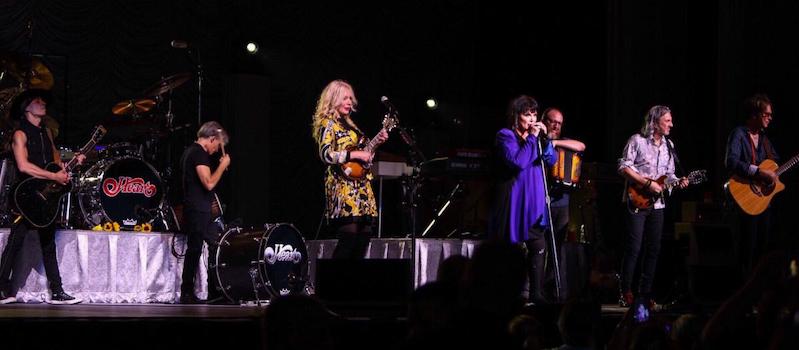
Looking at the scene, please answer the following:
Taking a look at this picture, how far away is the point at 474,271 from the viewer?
350 centimetres

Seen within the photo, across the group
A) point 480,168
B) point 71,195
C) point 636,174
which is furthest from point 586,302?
point 71,195

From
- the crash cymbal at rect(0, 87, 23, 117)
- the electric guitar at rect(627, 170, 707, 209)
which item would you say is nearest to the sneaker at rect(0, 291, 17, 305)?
the crash cymbal at rect(0, 87, 23, 117)

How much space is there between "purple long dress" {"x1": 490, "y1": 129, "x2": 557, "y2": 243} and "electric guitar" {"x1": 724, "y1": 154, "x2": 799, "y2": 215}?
2.18 meters

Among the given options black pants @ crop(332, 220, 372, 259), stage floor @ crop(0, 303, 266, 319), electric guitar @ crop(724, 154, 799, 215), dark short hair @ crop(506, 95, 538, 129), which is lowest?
stage floor @ crop(0, 303, 266, 319)

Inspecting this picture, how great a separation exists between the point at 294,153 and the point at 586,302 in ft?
37.9

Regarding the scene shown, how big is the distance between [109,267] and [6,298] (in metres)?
1.16

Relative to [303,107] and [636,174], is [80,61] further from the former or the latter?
[636,174]

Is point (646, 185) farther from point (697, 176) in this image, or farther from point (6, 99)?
point (6, 99)

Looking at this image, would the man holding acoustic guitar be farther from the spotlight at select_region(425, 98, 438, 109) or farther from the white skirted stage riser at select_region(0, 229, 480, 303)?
the spotlight at select_region(425, 98, 438, 109)

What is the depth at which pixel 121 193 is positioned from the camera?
427 inches

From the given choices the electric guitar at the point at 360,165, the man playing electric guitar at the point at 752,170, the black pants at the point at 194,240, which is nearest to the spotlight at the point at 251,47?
the black pants at the point at 194,240

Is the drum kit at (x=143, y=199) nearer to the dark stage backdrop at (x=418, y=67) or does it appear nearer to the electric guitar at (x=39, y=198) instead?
→ the electric guitar at (x=39, y=198)

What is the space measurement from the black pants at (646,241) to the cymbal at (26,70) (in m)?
6.55

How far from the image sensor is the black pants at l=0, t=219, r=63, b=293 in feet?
30.4
